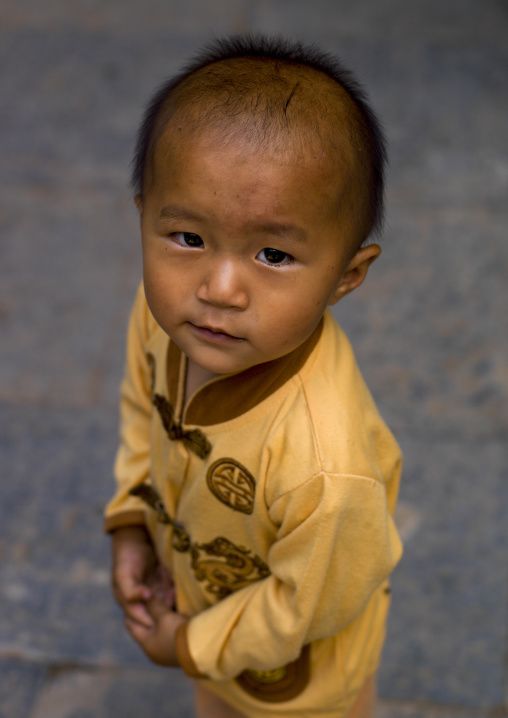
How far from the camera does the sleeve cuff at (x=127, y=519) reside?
153cm

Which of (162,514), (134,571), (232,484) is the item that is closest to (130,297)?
(134,571)

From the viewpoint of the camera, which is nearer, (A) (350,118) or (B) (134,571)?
(A) (350,118)

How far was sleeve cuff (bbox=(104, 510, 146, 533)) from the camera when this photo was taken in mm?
1530

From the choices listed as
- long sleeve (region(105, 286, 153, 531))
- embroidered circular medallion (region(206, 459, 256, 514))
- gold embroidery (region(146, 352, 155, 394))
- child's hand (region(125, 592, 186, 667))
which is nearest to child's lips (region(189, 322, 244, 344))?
embroidered circular medallion (region(206, 459, 256, 514))

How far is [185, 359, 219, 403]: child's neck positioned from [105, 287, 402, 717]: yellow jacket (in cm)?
2

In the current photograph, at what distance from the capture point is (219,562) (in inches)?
50.4

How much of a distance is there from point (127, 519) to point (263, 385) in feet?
1.88

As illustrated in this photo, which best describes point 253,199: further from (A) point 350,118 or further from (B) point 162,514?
(B) point 162,514

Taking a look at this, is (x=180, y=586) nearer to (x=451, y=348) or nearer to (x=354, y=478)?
(x=354, y=478)

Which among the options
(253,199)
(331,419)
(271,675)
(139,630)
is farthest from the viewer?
(139,630)

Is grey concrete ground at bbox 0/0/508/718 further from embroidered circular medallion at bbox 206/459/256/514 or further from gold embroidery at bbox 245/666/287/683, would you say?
embroidered circular medallion at bbox 206/459/256/514

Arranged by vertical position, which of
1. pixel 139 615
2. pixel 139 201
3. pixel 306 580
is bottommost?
pixel 139 615

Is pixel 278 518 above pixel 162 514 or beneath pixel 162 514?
above

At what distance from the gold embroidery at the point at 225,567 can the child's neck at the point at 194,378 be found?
0.24m
